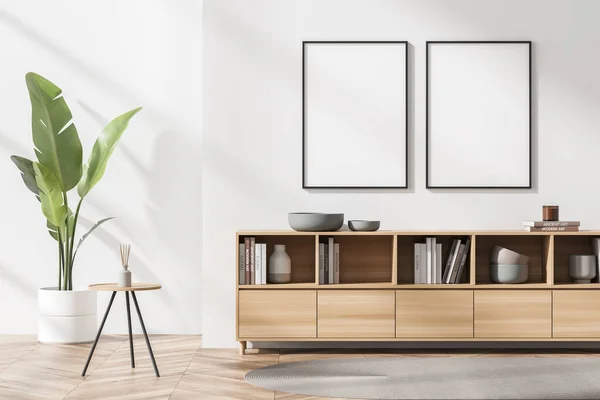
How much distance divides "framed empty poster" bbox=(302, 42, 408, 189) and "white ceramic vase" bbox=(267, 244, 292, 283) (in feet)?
1.86

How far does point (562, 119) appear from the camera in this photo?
5773mm

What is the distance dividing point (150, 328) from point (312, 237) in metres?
1.50

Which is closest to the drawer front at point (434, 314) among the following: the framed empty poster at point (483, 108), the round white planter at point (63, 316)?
the framed empty poster at point (483, 108)

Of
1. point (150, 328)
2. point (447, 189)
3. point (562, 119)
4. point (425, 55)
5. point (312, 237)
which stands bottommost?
point (150, 328)

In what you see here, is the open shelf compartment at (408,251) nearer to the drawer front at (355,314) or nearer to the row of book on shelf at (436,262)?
the row of book on shelf at (436,262)

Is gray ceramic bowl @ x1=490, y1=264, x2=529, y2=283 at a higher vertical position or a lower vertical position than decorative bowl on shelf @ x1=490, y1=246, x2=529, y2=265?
lower

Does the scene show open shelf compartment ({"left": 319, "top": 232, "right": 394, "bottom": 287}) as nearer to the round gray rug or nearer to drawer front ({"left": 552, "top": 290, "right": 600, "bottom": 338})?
the round gray rug

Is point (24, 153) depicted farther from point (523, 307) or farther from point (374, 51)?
point (523, 307)

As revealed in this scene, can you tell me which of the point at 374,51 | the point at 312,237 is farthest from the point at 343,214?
the point at 374,51

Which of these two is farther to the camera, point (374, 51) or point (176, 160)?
point (176, 160)

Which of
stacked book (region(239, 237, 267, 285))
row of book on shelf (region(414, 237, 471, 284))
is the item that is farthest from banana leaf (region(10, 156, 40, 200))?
row of book on shelf (region(414, 237, 471, 284))

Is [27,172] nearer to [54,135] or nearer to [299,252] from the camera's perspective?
[54,135]

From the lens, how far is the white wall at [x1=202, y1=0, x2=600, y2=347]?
5.75 metres

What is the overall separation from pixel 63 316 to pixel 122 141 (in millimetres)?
1383
